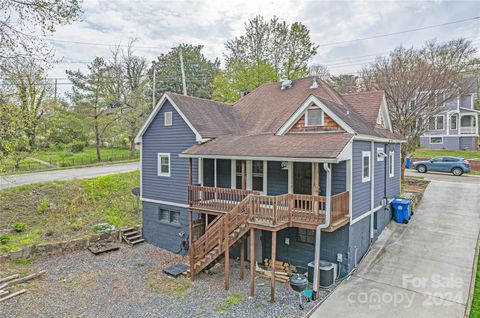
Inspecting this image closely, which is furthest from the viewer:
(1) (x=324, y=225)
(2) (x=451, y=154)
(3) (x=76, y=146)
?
(3) (x=76, y=146)

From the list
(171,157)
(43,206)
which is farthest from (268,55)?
(43,206)

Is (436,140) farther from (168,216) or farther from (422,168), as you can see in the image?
(168,216)

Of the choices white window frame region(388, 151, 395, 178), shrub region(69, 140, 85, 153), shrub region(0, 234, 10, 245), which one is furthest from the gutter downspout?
shrub region(69, 140, 85, 153)

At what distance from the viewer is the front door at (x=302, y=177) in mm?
11758

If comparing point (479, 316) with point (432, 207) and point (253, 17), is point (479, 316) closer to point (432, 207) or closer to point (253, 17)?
point (432, 207)

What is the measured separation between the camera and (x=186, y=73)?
44750mm

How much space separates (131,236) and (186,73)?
33.7 m

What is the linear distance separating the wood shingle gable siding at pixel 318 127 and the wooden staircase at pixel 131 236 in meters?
9.74

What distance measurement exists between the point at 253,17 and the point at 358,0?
13766 mm

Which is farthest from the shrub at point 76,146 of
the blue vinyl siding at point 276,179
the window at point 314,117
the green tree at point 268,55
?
the window at point 314,117

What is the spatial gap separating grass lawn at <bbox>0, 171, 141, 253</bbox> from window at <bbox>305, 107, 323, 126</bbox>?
11.3m

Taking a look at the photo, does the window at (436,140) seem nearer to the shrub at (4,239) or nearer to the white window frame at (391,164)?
the white window frame at (391,164)

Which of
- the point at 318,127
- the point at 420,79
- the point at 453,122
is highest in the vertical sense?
the point at 420,79

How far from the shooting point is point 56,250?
13.6 meters
